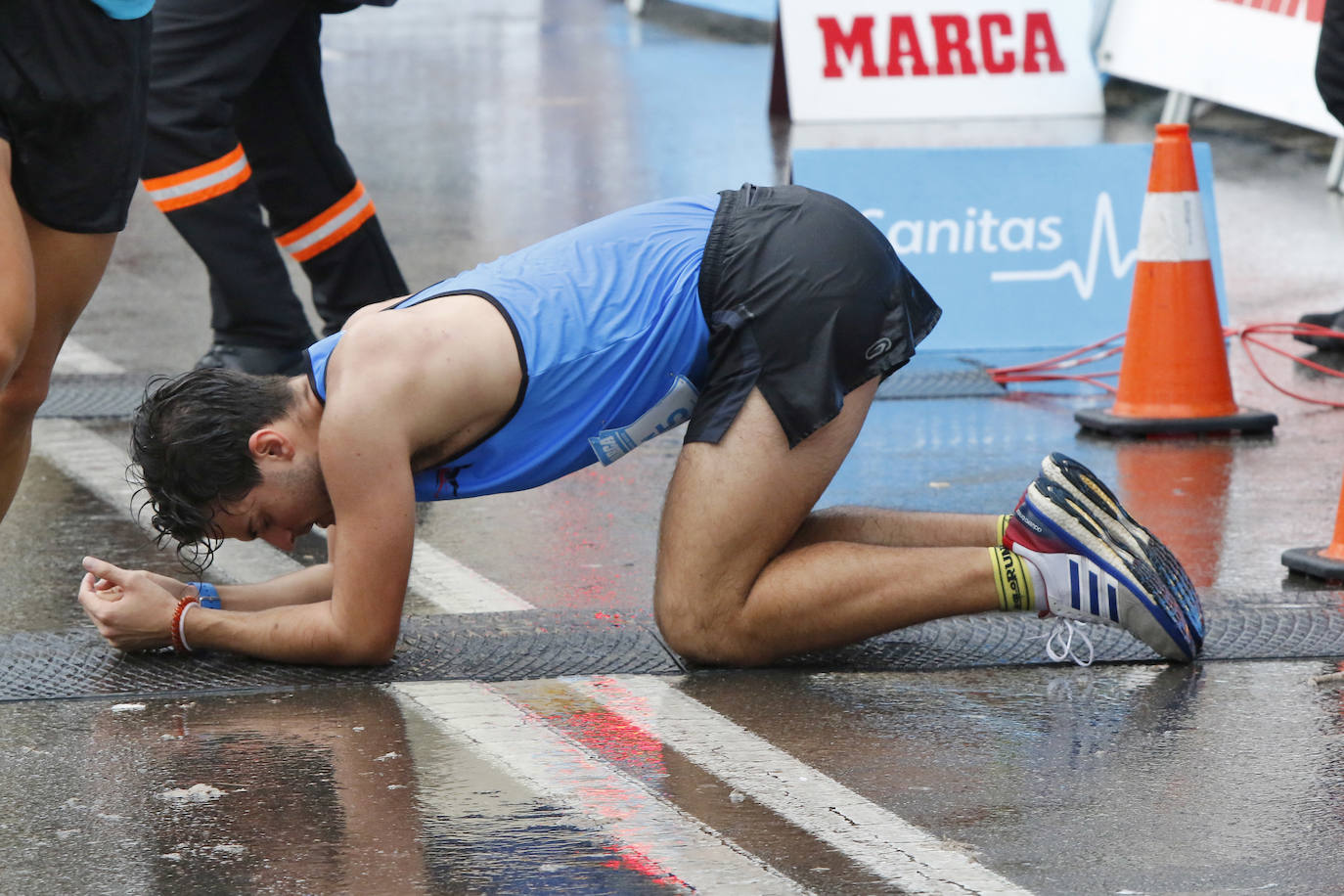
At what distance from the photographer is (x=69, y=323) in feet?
12.9

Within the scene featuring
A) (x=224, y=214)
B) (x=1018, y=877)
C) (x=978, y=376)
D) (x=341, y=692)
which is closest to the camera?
(x=1018, y=877)

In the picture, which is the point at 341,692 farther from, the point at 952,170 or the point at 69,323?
the point at 952,170

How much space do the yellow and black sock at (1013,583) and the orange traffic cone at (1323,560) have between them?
987 millimetres

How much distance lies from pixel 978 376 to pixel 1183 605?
8.90 ft

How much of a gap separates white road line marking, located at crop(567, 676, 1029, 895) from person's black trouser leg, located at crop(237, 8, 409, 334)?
2692 mm

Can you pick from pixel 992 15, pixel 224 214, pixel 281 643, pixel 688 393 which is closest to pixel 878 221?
pixel 224 214

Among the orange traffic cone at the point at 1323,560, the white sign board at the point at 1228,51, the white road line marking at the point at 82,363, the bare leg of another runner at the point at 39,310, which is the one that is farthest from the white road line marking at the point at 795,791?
the white sign board at the point at 1228,51

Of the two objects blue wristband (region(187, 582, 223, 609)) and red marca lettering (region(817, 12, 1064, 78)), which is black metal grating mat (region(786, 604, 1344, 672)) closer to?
blue wristband (region(187, 582, 223, 609))

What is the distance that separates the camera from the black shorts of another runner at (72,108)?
3.56 meters

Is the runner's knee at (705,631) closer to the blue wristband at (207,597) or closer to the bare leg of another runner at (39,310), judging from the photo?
the blue wristband at (207,597)

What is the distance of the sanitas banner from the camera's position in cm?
Answer: 664

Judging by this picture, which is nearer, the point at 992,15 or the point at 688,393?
the point at 688,393

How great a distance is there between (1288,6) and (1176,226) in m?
5.64

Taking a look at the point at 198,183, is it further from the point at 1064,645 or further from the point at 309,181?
the point at 1064,645
